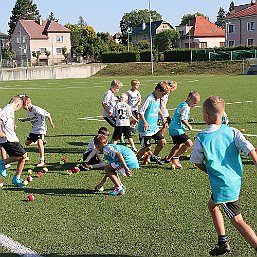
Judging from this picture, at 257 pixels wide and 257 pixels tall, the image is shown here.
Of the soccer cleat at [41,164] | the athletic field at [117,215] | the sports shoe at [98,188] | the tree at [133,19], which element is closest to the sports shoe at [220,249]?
the athletic field at [117,215]

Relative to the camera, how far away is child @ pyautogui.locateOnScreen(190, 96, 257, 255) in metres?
4.87

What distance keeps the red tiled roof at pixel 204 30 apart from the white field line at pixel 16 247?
10544cm

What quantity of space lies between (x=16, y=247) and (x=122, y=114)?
18.4ft

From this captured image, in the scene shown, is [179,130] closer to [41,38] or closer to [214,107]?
[214,107]

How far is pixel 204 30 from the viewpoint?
109500 mm

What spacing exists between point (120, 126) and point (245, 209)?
4.74 metres

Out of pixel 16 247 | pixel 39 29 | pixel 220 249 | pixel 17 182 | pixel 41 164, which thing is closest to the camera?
pixel 220 249

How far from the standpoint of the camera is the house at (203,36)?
10825 centimetres

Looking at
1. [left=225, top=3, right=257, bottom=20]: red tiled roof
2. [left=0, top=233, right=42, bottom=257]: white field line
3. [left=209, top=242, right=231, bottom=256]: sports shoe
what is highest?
[left=225, top=3, right=257, bottom=20]: red tiled roof

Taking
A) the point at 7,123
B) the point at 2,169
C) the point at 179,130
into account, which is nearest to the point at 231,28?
the point at 179,130

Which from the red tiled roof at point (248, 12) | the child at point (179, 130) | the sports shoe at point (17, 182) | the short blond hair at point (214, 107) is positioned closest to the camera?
the short blond hair at point (214, 107)

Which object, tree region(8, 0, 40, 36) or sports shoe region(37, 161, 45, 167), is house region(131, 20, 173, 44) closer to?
tree region(8, 0, 40, 36)

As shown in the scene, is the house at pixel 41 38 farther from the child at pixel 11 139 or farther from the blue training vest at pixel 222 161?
the blue training vest at pixel 222 161

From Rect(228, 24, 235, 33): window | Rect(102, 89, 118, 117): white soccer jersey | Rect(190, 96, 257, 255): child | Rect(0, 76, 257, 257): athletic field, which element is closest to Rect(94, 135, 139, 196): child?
Rect(0, 76, 257, 257): athletic field
